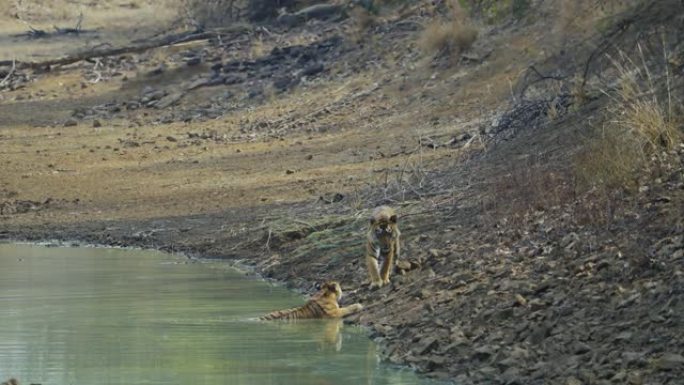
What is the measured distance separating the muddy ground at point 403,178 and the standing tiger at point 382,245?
0.44 ft

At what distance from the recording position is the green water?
1116 centimetres

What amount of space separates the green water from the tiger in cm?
13

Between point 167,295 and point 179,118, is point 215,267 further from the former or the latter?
point 179,118

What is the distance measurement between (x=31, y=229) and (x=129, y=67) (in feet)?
45.7

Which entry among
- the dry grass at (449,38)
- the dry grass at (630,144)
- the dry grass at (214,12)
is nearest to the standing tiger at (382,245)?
the dry grass at (630,144)

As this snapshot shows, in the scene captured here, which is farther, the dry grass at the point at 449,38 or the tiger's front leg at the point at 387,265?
Result: the dry grass at the point at 449,38

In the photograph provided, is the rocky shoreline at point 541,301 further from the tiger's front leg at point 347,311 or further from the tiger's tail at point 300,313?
the tiger's tail at point 300,313

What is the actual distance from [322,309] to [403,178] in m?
6.52

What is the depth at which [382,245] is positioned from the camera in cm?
1398

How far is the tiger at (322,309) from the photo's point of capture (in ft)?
44.2

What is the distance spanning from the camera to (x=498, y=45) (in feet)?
92.1

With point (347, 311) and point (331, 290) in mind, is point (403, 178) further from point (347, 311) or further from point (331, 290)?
point (347, 311)

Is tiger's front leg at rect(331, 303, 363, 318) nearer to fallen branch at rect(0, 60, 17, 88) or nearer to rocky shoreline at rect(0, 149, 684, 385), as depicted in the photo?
rocky shoreline at rect(0, 149, 684, 385)

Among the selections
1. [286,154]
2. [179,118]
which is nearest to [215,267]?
[286,154]
